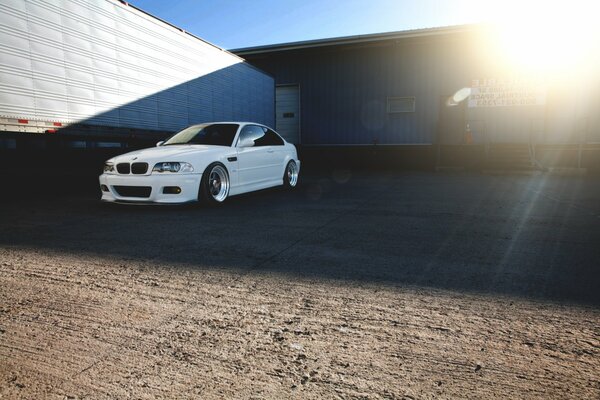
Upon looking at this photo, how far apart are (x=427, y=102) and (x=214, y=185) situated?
13.7 m

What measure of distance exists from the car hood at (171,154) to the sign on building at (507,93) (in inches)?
555

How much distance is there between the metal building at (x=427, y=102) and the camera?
1609cm

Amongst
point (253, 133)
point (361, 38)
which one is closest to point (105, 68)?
point (253, 133)

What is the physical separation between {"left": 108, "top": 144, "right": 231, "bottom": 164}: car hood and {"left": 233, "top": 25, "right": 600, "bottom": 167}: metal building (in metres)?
12.7

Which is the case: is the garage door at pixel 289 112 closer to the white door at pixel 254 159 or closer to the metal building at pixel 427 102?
the metal building at pixel 427 102

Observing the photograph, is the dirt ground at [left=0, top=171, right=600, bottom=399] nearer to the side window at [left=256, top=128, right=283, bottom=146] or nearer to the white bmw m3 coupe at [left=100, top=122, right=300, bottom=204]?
the white bmw m3 coupe at [left=100, top=122, right=300, bottom=204]

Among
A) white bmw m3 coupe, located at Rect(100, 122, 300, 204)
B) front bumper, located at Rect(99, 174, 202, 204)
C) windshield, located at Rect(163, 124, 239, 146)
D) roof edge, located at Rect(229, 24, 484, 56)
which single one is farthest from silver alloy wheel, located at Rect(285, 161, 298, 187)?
roof edge, located at Rect(229, 24, 484, 56)

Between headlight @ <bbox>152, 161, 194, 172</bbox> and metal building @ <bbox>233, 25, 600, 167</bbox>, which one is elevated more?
metal building @ <bbox>233, 25, 600, 167</bbox>

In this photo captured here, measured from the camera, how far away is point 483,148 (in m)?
16.3

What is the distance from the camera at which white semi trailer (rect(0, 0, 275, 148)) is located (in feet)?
19.7

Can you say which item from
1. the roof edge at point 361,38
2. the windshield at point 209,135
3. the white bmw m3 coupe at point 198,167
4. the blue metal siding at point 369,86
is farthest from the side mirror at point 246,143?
the roof edge at point 361,38

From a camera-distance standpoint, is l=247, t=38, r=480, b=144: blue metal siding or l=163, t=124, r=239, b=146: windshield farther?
l=247, t=38, r=480, b=144: blue metal siding

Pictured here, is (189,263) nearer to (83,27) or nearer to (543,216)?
(543,216)

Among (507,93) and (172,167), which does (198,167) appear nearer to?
(172,167)
